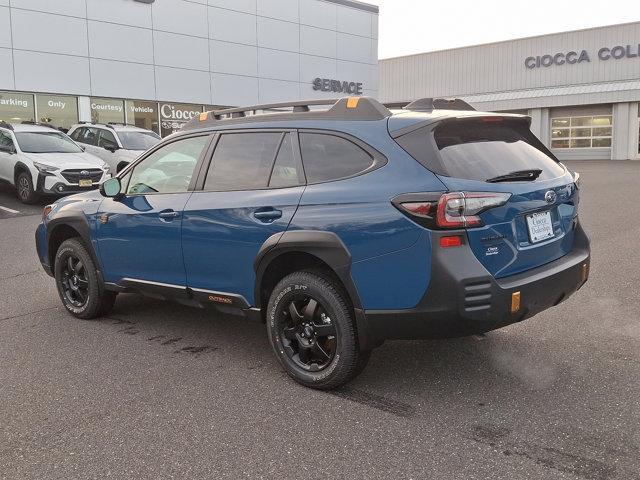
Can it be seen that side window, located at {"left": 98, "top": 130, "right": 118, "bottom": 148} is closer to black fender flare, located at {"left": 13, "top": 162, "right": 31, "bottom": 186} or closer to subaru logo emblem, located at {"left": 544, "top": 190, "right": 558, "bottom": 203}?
black fender flare, located at {"left": 13, "top": 162, "right": 31, "bottom": 186}

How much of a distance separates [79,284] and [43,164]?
31.0 ft

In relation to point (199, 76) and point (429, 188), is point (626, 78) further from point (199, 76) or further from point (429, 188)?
point (429, 188)

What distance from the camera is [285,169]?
3.93 m

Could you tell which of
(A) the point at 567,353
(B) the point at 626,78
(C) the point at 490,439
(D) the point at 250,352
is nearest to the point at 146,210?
(D) the point at 250,352

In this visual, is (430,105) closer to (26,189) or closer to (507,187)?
(507,187)

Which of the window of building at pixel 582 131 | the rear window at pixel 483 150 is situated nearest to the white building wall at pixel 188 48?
the window of building at pixel 582 131

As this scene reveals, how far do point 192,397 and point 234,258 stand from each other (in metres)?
0.92

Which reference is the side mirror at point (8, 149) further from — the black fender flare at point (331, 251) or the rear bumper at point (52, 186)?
the black fender flare at point (331, 251)

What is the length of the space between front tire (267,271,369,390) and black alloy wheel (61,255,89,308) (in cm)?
228

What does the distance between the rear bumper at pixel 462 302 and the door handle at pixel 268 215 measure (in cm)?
85

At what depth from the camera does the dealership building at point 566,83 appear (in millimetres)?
36812

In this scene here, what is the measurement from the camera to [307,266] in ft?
12.5

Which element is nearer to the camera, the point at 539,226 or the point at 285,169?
the point at 539,226

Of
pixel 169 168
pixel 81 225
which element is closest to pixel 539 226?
pixel 169 168
